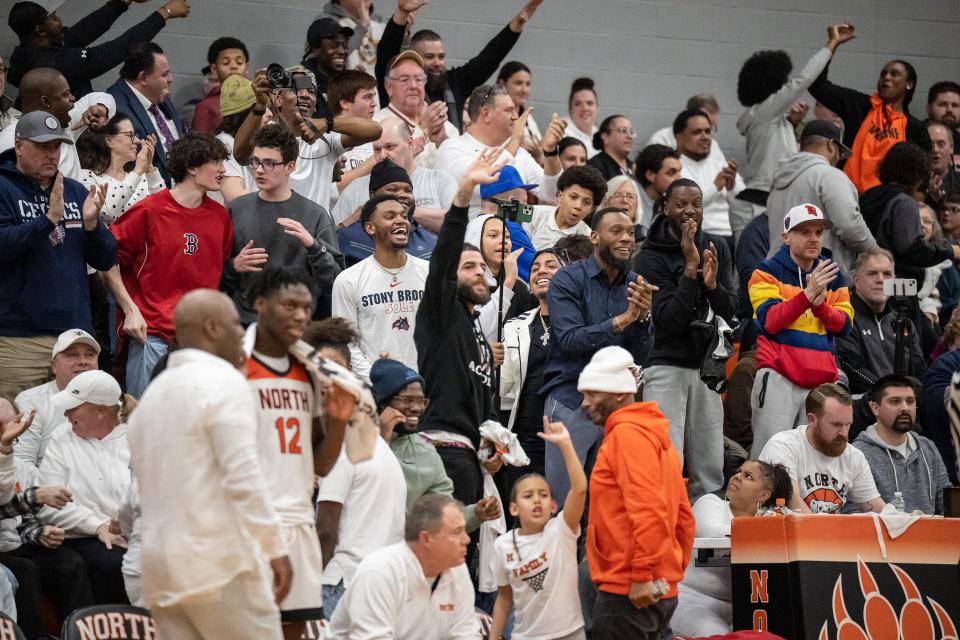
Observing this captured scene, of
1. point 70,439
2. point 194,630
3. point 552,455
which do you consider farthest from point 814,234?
point 194,630

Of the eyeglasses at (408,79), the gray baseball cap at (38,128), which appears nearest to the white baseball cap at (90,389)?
the gray baseball cap at (38,128)

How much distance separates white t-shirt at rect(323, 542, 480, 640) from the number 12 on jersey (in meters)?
1.25

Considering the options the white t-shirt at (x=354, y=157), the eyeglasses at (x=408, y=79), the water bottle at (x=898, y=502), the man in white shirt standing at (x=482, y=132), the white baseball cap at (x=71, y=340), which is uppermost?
the eyeglasses at (x=408, y=79)

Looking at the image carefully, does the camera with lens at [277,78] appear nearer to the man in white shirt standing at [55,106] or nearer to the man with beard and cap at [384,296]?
the man in white shirt standing at [55,106]

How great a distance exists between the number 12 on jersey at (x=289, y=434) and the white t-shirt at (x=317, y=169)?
401cm

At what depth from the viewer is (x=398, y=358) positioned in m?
7.38

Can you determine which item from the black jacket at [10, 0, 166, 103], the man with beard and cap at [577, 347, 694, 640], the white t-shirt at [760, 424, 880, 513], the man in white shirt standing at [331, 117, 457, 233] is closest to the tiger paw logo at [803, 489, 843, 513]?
the white t-shirt at [760, 424, 880, 513]

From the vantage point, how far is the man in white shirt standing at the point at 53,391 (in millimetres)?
7223

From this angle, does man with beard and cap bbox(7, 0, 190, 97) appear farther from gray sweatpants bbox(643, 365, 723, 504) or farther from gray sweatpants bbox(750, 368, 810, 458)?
gray sweatpants bbox(750, 368, 810, 458)

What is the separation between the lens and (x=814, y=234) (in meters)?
8.66

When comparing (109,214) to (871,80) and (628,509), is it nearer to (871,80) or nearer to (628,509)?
(628,509)

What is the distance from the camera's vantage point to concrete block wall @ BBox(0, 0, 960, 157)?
12.1m

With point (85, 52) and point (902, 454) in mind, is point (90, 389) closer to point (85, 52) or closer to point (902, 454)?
point (85, 52)

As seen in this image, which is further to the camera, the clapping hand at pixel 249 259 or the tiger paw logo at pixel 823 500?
the tiger paw logo at pixel 823 500
